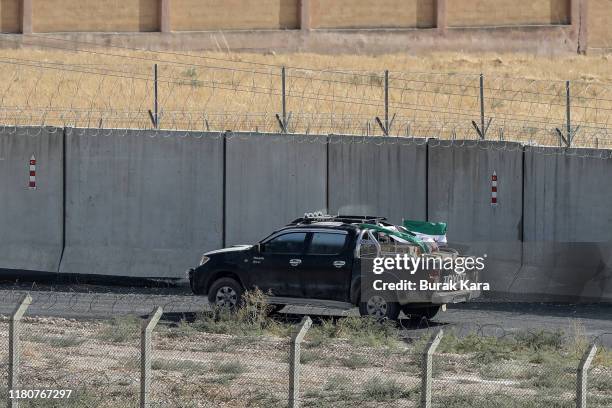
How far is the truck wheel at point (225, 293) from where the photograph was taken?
68.3 ft

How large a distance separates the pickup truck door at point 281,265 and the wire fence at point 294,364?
0.53 meters

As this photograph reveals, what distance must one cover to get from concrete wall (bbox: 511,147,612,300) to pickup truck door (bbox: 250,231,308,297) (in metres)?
5.33

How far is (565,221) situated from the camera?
82.2ft

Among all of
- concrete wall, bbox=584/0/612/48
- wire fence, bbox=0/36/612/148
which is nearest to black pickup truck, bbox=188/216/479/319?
wire fence, bbox=0/36/612/148

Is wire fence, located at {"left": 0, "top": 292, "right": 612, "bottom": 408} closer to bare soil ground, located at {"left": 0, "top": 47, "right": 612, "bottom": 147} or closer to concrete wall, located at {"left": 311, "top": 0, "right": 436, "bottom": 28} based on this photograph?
bare soil ground, located at {"left": 0, "top": 47, "right": 612, "bottom": 147}

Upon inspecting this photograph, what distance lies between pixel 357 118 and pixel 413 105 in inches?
160

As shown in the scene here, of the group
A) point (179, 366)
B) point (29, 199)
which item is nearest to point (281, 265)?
point (179, 366)

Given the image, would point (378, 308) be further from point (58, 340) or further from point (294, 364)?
point (294, 364)

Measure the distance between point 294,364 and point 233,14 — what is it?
131ft

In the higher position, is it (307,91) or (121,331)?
(307,91)

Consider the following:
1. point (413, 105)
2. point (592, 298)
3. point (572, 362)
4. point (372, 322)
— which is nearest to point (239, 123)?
point (413, 105)

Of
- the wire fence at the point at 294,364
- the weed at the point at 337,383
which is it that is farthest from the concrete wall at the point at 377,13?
the weed at the point at 337,383

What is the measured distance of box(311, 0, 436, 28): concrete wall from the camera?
4962 cm

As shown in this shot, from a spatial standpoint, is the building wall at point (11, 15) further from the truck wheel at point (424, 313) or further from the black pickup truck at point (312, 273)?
the truck wheel at point (424, 313)
